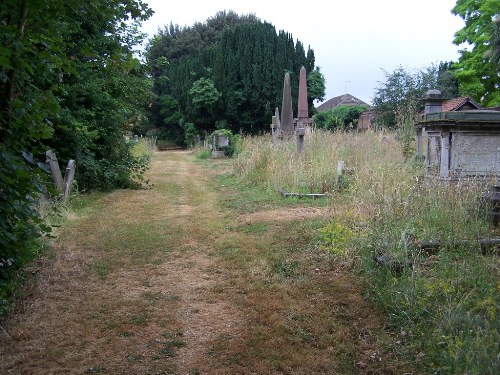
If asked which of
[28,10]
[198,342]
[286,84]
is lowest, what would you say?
[198,342]

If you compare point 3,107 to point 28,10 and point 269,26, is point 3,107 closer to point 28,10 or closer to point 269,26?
point 28,10

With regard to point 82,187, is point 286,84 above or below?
above

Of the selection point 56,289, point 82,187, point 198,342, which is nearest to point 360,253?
point 198,342

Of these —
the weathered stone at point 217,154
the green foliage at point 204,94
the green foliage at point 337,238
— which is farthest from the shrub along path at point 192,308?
the green foliage at point 204,94

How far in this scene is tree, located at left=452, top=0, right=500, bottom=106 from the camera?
2712cm

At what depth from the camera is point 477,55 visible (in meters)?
27.6

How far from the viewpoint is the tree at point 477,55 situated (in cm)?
2712

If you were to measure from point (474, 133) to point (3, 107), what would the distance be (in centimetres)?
659

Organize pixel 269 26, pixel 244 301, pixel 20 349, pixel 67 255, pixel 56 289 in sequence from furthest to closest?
pixel 269 26 < pixel 67 255 < pixel 56 289 < pixel 244 301 < pixel 20 349

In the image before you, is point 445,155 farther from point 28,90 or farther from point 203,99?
point 203,99

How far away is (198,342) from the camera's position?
3.55 meters

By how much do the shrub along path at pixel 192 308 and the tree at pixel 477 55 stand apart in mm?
25036

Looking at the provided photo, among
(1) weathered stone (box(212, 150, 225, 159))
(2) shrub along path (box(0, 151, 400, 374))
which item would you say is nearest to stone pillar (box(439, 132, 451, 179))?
(2) shrub along path (box(0, 151, 400, 374))

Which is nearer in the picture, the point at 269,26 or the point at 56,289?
the point at 56,289
